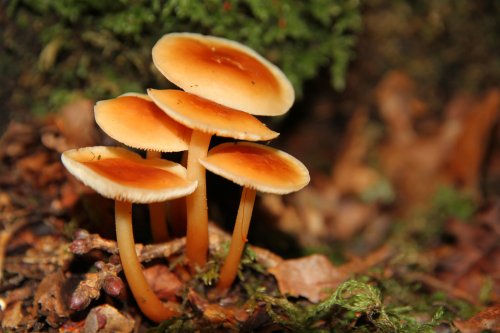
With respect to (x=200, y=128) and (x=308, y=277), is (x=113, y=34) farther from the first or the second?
(x=308, y=277)

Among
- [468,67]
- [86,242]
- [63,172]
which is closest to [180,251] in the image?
[86,242]

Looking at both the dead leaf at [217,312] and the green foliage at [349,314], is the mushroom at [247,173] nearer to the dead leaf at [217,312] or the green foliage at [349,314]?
the dead leaf at [217,312]

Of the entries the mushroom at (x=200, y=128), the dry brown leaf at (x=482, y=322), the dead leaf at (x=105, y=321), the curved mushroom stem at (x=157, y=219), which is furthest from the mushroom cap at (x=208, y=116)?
the dry brown leaf at (x=482, y=322)

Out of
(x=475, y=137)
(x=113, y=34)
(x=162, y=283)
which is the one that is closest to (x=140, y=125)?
(x=162, y=283)

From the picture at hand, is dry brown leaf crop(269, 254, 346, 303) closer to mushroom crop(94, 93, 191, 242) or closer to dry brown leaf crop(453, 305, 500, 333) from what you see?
dry brown leaf crop(453, 305, 500, 333)

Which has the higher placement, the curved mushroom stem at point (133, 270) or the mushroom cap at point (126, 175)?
the mushroom cap at point (126, 175)

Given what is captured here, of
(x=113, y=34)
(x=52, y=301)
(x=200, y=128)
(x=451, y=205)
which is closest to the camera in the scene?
(x=200, y=128)

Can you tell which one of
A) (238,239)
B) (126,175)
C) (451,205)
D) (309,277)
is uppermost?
(126,175)
